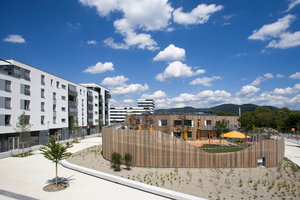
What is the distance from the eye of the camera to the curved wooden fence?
15.7m

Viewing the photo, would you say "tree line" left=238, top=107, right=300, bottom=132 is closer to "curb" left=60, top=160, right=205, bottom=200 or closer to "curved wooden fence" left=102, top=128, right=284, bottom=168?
"curved wooden fence" left=102, top=128, right=284, bottom=168

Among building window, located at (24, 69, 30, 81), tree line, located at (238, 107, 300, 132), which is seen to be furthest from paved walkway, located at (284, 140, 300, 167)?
building window, located at (24, 69, 30, 81)

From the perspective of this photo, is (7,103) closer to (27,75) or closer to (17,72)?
(17,72)

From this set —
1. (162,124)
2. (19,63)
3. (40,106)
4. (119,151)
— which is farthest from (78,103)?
(119,151)

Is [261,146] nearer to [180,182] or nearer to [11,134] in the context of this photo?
[180,182]

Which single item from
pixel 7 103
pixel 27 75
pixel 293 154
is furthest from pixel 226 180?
pixel 27 75

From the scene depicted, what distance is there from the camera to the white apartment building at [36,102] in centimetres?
2723

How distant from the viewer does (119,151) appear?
1778 cm

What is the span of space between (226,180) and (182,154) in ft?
12.2

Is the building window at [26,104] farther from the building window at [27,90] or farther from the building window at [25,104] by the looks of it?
the building window at [27,90]

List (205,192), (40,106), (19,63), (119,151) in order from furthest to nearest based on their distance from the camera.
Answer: (40,106) → (19,63) → (119,151) → (205,192)

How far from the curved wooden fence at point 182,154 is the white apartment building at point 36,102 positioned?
21.0 m

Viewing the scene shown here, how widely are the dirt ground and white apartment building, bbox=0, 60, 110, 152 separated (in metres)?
19.4

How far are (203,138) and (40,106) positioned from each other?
3105 centimetres
